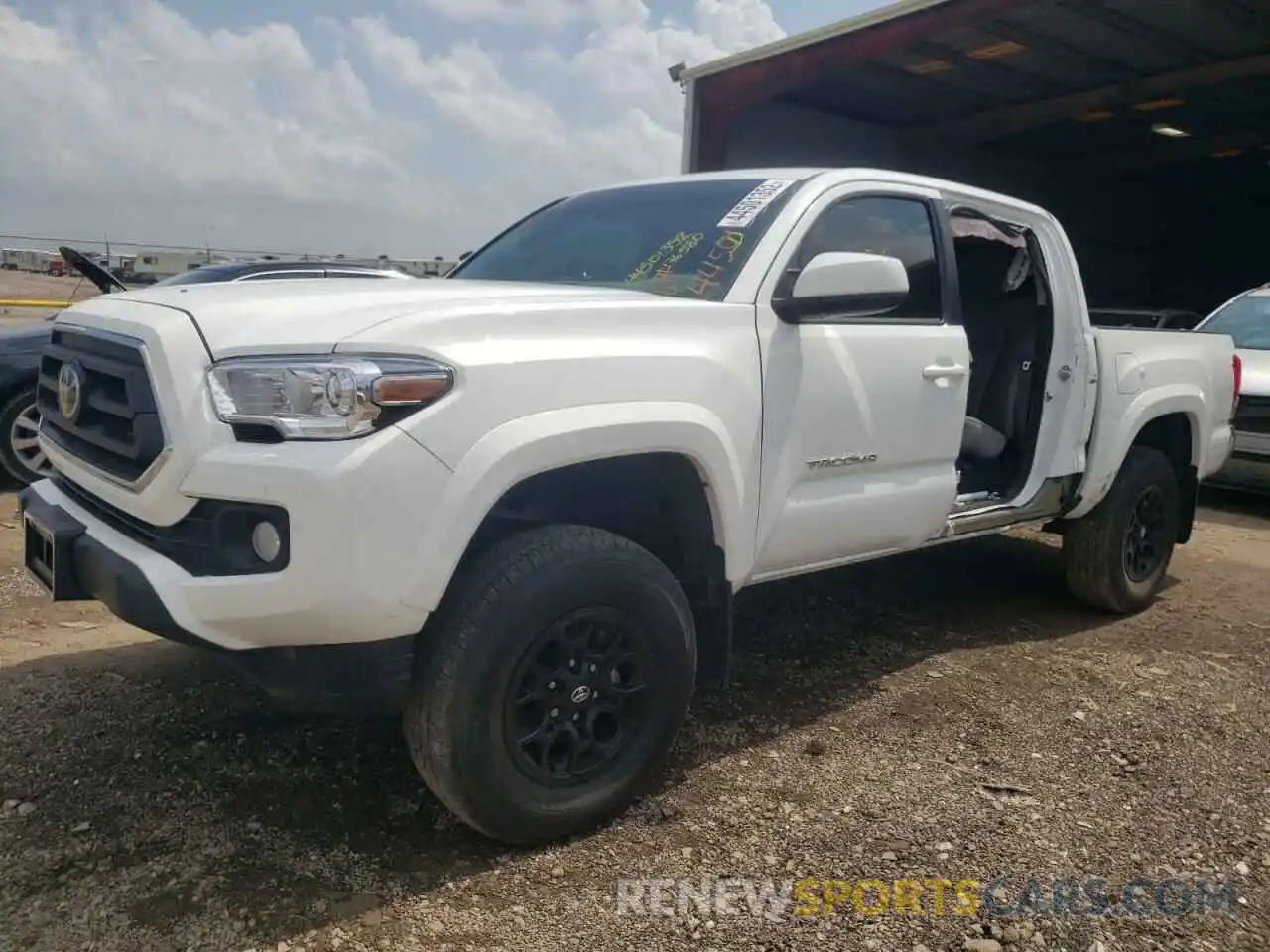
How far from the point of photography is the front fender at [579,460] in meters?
2.39

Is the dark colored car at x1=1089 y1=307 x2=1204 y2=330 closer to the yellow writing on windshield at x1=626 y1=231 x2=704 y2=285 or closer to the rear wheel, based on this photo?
the yellow writing on windshield at x1=626 y1=231 x2=704 y2=285

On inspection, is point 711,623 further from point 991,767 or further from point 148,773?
point 148,773

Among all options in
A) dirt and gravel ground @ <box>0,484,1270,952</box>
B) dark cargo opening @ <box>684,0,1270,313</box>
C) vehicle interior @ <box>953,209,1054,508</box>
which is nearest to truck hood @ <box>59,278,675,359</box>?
dirt and gravel ground @ <box>0,484,1270,952</box>

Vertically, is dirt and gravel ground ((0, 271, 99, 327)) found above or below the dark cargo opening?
below

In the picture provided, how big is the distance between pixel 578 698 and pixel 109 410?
4.61ft

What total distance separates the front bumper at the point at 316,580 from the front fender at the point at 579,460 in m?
0.05

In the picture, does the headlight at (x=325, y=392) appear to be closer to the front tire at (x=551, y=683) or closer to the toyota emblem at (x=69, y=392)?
the front tire at (x=551, y=683)

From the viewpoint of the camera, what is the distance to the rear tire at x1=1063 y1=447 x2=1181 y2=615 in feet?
16.0

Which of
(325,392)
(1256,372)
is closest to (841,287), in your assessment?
(325,392)

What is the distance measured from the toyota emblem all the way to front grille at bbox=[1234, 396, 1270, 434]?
295 inches

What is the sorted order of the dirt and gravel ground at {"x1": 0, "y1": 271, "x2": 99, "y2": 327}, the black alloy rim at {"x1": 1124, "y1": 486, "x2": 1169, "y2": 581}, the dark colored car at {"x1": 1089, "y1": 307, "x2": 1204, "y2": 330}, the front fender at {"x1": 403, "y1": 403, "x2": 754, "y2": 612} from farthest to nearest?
the dirt and gravel ground at {"x1": 0, "y1": 271, "x2": 99, "y2": 327} → the dark colored car at {"x1": 1089, "y1": 307, "x2": 1204, "y2": 330} → the black alloy rim at {"x1": 1124, "y1": 486, "x2": 1169, "y2": 581} → the front fender at {"x1": 403, "y1": 403, "x2": 754, "y2": 612}

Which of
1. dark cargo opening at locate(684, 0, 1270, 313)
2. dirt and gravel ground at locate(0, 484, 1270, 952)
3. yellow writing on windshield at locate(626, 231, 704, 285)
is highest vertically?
dark cargo opening at locate(684, 0, 1270, 313)

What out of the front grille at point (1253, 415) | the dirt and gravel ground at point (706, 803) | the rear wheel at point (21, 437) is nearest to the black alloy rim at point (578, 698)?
the dirt and gravel ground at point (706, 803)

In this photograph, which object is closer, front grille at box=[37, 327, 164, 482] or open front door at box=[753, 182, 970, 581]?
front grille at box=[37, 327, 164, 482]
